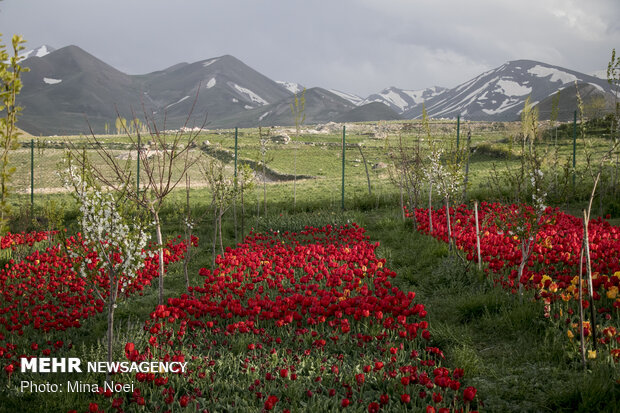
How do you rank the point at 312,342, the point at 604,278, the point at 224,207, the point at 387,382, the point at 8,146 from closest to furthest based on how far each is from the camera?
the point at 8,146 → the point at 387,382 → the point at 312,342 → the point at 604,278 → the point at 224,207

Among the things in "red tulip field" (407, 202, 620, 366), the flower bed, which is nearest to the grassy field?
"red tulip field" (407, 202, 620, 366)

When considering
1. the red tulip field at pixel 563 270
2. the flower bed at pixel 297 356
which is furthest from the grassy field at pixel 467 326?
the flower bed at pixel 297 356

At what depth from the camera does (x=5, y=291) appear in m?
6.18

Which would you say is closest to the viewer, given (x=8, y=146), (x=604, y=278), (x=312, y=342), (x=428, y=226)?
(x=8, y=146)

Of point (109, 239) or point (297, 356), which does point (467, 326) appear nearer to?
point (297, 356)

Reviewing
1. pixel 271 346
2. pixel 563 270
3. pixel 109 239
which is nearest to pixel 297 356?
pixel 271 346

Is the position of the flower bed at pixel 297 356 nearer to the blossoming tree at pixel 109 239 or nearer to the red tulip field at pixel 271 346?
the red tulip field at pixel 271 346

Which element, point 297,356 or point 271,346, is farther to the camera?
point 271,346

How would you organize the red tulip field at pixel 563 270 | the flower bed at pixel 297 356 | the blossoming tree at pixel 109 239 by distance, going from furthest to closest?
the red tulip field at pixel 563 270, the blossoming tree at pixel 109 239, the flower bed at pixel 297 356

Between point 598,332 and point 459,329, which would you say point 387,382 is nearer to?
point 459,329

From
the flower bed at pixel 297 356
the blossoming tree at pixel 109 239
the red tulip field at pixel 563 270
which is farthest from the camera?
the red tulip field at pixel 563 270

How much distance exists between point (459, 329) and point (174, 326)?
10.5 feet

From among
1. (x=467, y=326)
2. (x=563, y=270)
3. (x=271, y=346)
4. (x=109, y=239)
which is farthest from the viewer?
(x=563, y=270)

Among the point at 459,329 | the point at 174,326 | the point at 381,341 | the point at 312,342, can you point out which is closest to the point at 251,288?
the point at 174,326
